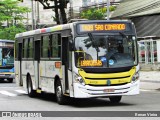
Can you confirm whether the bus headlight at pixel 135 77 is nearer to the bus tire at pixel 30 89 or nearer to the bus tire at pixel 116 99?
the bus tire at pixel 116 99

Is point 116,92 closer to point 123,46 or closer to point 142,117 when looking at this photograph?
point 123,46

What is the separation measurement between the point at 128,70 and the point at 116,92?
846 millimetres

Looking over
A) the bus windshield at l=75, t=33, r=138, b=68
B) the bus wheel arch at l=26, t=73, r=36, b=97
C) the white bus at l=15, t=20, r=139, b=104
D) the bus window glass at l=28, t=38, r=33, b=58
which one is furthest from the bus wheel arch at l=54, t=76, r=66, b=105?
the bus wheel arch at l=26, t=73, r=36, b=97

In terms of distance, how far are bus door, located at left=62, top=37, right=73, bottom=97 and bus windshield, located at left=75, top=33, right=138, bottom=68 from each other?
43 centimetres

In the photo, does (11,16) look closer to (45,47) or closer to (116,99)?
(45,47)

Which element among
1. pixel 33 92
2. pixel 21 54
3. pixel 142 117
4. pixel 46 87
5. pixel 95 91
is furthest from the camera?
pixel 21 54

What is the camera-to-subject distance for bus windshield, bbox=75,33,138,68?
1753 cm

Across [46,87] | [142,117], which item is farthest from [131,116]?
[46,87]

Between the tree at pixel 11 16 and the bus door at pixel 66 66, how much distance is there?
165 feet

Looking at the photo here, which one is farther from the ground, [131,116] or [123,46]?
[123,46]

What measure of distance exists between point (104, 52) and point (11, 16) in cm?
5416

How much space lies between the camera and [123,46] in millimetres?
17969

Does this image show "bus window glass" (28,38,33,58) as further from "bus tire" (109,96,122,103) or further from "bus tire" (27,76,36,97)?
"bus tire" (109,96,122,103)

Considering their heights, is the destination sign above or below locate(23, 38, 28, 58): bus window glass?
below
